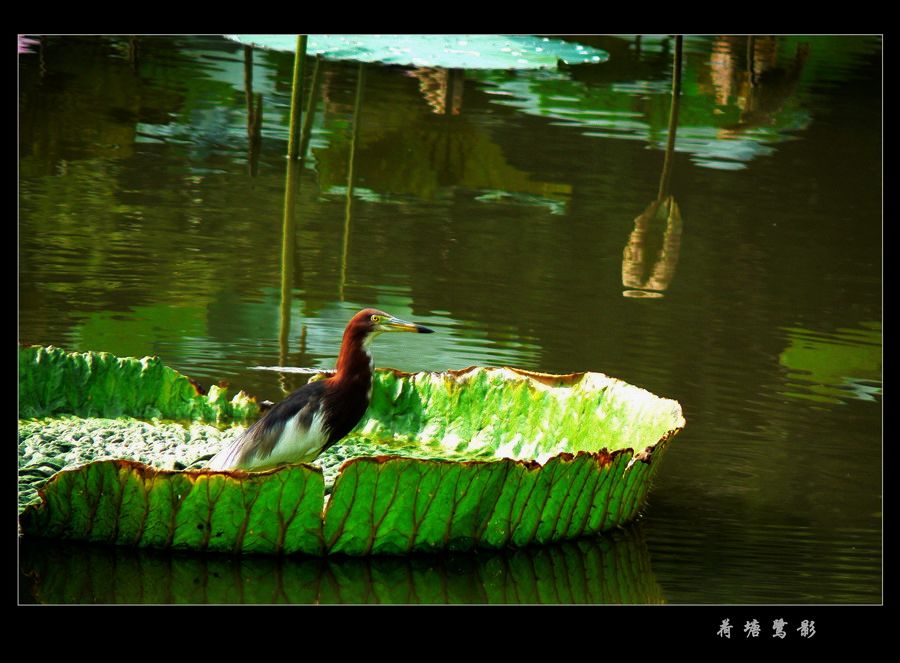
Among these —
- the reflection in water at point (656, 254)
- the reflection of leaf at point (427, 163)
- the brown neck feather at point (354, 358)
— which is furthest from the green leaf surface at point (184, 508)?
the reflection of leaf at point (427, 163)

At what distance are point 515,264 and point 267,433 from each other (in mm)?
3858

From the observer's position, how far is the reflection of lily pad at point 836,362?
612cm

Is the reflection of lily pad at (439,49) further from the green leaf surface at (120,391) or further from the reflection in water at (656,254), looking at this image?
the green leaf surface at (120,391)

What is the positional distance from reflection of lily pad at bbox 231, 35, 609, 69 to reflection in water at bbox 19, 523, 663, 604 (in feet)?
20.5

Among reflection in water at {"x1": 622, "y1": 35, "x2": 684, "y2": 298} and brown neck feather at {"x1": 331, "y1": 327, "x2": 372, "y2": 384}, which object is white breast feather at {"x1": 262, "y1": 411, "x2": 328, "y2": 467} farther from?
reflection in water at {"x1": 622, "y1": 35, "x2": 684, "y2": 298}

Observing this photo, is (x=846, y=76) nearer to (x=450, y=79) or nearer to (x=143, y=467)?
(x=450, y=79)

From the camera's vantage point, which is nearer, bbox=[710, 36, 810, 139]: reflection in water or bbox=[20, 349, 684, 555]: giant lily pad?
bbox=[20, 349, 684, 555]: giant lily pad

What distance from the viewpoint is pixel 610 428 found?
4.83 meters

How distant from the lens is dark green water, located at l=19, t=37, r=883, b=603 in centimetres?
423

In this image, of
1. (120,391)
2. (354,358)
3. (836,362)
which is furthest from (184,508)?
(836,362)

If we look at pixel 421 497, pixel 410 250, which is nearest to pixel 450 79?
pixel 410 250

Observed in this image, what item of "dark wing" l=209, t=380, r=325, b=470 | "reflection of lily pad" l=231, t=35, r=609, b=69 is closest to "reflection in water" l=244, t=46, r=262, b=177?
"reflection of lily pad" l=231, t=35, r=609, b=69

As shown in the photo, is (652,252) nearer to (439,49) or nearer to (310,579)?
(439,49)

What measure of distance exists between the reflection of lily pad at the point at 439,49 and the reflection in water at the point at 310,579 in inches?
246
